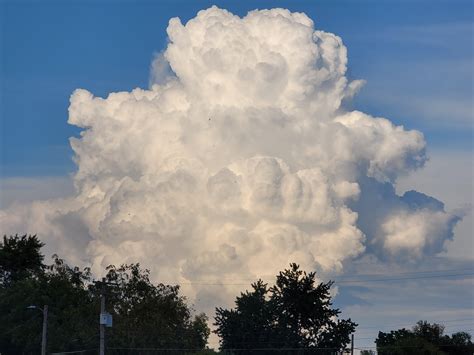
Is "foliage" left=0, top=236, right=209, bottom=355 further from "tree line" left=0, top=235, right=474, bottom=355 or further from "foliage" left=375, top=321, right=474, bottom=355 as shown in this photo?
"foliage" left=375, top=321, right=474, bottom=355

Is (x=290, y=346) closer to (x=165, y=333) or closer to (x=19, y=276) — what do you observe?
(x=165, y=333)

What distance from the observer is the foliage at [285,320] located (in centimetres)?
14262

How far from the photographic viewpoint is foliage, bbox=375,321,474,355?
534ft

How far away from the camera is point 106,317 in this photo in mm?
95625

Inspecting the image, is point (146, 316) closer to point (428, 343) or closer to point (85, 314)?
point (85, 314)

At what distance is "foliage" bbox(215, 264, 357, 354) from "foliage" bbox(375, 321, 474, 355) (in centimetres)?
2217

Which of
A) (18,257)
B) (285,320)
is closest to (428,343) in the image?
(285,320)

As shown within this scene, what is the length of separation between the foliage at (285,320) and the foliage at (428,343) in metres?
22.2

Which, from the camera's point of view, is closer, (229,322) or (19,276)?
(229,322)

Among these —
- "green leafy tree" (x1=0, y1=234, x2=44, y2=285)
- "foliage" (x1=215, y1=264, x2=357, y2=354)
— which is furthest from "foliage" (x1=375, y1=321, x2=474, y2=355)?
"green leafy tree" (x1=0, y1=234, x2=44, y2=285)

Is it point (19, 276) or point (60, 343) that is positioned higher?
point (19, 276)

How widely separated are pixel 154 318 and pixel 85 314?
34.9 ft

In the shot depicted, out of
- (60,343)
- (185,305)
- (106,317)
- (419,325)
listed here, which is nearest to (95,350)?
(60,343)

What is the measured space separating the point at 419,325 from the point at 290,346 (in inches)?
1787
